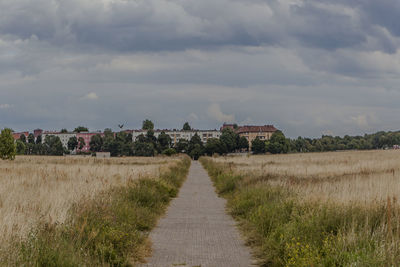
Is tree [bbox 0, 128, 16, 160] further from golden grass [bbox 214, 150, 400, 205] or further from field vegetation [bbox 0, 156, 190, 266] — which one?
field vegetation [bbox 0, 156, 190, 266]

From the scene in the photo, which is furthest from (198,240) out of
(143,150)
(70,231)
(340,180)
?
(143,150)

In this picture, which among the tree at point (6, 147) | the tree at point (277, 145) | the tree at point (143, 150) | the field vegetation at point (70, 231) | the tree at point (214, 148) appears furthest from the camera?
the tree at point (277, 145)

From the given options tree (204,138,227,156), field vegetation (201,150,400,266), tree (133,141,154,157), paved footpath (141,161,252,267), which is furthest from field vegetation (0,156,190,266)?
tree (133,141,154,157)

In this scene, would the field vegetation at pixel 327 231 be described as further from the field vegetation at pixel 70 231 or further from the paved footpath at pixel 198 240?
the field vegetation at pixel 70 231

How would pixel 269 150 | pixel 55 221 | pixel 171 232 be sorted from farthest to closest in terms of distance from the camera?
1. pixel 269 150
2. pixel 171 232
3. pixel 55 221

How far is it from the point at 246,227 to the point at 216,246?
6.84 feet

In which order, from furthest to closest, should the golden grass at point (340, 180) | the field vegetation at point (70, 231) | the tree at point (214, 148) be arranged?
1. the tree at point (214, 148)
2. the golden grass at point (340, 180)
3. the field vegetation at point (70, 231)

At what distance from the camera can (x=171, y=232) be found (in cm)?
1154

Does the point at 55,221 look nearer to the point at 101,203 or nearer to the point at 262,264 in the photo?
the point at 101,203

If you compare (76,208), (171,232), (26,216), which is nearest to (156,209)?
(171,232)

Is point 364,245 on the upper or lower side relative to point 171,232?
upper

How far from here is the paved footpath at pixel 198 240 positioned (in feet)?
27.7

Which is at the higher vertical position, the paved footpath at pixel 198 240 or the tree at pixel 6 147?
the tree at pixel 6 147

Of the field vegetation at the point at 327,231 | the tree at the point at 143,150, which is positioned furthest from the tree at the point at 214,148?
the field vegetation at the point at 327,231
